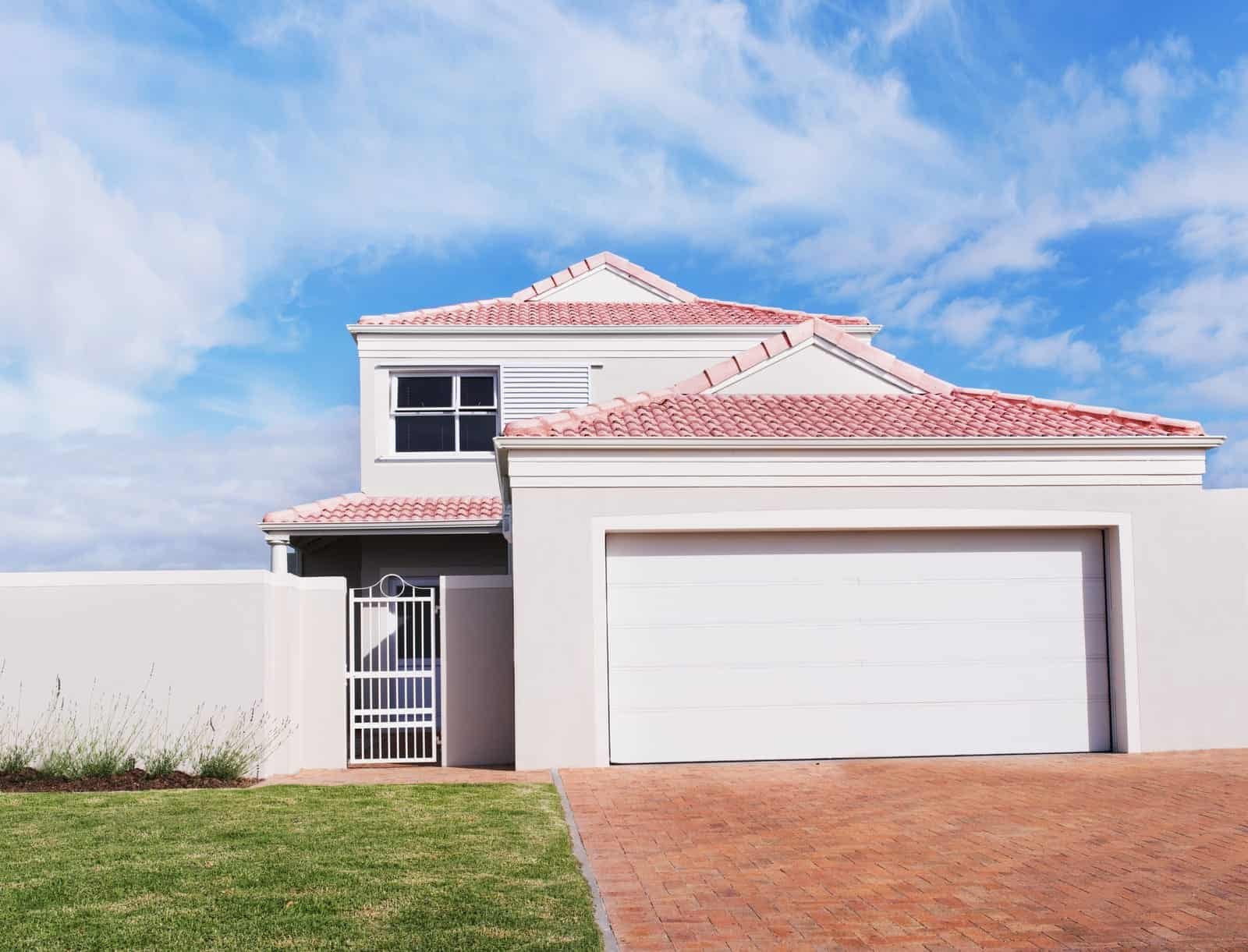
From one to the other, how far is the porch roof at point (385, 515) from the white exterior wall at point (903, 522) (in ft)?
21.6

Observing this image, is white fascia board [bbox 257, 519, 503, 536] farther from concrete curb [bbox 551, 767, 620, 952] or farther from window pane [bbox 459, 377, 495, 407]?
concrete curb [bbox 551, 767, 620, 952]

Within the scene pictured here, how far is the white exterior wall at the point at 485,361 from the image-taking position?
74.8 feet

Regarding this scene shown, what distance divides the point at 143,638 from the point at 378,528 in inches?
282

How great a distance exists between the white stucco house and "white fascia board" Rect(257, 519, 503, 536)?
513cm

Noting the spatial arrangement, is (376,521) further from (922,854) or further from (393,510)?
(922,854)

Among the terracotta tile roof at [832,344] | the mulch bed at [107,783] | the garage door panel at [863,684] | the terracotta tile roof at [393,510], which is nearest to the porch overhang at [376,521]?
the terracotta tile roof at [393,510]

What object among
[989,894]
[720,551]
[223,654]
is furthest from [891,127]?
[989,894]

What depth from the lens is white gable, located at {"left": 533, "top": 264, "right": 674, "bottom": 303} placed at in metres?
26.8

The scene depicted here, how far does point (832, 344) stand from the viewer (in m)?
17.7

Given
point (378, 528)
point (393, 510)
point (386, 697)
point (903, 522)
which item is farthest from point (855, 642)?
point (393, 510)

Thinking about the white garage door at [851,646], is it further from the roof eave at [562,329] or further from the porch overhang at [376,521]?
the roof eave at [562,329]

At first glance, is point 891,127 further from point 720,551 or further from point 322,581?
point 322,581

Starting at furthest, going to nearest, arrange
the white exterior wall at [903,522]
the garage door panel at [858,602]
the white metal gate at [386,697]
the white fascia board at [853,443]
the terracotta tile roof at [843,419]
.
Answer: the white metal gate at [386,697], the terracotta tile roof at [843,419], the garage door panel at [858,602], the white fascia board at [853,443], the white exterior wall at [903,522]

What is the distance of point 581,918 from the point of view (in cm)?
680
